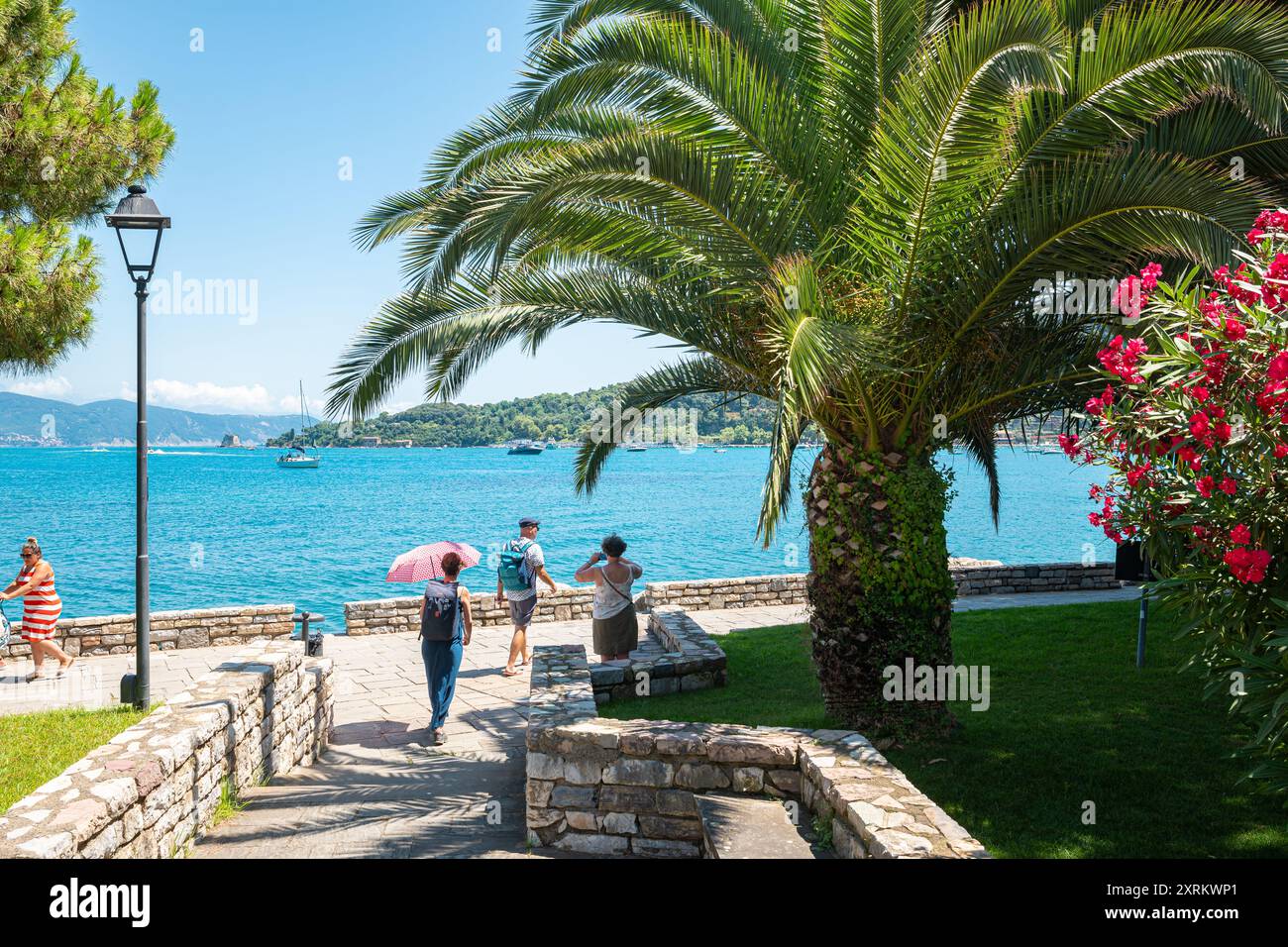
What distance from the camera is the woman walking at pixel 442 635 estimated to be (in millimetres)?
7969

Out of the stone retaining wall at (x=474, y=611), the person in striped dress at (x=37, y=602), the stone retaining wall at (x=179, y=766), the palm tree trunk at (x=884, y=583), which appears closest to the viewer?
the stone retaining wall at (x=179, y=766)

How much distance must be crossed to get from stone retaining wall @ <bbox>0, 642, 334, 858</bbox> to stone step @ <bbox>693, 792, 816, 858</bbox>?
121 inches

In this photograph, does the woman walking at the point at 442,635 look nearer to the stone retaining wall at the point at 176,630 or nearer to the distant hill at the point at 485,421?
the stone retaining wall at the point at 176,630

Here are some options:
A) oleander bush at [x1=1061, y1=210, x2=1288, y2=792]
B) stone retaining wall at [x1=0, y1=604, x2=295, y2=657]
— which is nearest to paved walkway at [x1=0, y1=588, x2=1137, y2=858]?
stone retaining wall at [x1=0, y1=604, x2=295, y2=657]

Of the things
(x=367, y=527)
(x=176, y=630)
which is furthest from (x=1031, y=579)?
(x=367, y=527)

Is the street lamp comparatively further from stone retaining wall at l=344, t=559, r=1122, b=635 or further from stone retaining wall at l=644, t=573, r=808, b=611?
stone retaining wall at l=644, t=573, r=808, b=611

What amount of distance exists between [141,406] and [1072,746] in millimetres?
8622

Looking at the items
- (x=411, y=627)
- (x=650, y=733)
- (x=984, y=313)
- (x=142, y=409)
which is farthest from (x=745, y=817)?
(x=411, y=627)

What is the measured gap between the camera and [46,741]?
6465 mm

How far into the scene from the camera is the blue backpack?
10391 millimetres

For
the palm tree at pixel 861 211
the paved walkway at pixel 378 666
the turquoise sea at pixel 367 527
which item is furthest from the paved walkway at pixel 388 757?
the turquoise sea at pixel 367 527

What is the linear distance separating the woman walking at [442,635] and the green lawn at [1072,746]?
5.52ft

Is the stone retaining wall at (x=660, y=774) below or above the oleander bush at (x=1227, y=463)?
below
